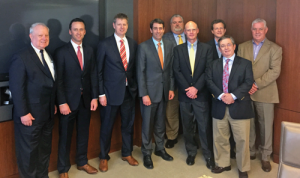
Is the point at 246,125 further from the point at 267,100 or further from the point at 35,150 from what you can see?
the point at 35,150

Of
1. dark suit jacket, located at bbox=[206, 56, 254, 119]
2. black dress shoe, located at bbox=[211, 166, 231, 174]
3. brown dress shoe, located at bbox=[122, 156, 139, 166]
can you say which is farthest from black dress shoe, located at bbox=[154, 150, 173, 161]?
dark suit jacket, located at bbox=[206, 56, 254, 119]

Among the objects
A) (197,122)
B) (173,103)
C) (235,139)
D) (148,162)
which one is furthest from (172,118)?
(235,139)

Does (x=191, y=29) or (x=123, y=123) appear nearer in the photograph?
(x=191, y=29)

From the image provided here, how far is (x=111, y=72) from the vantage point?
10.6ft

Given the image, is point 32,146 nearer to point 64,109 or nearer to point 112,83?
point 64,109

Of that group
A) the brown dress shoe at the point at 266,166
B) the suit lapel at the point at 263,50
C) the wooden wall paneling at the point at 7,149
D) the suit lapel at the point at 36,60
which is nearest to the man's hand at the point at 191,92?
the suit lapel at the point at 263,50

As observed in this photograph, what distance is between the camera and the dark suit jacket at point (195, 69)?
10.7 ft

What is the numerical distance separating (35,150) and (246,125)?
2.34 meters

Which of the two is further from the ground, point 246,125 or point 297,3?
point 297,3

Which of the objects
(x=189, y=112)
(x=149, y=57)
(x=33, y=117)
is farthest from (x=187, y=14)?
(x=33, y=117)

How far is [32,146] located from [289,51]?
322 cm

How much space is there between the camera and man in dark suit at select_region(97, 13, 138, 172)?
10.5 ft

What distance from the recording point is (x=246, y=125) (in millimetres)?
2971

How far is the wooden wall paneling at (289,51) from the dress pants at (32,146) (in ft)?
9.57
